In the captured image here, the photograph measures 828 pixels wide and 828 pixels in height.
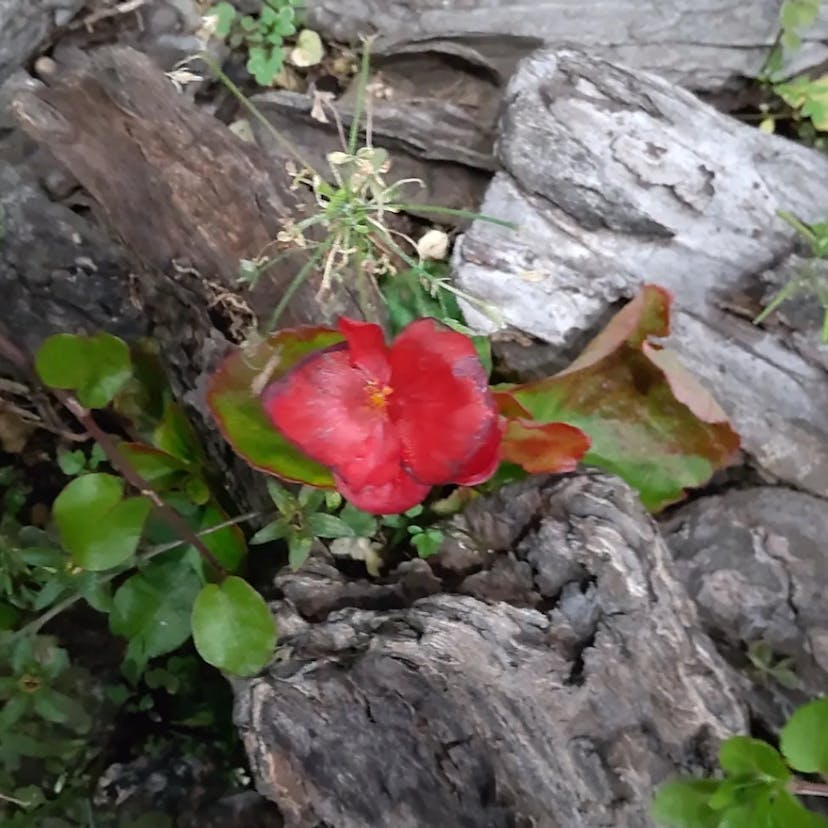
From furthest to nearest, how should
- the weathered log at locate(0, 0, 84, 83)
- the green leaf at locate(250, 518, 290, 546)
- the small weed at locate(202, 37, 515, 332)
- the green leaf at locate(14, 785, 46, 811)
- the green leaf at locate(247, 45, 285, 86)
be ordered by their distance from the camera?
the green leaf at locate(247, 45, 285, 86)
the weathered log at locate(0, 0, 84, 83)
the green leaf at locate(14, 785, 46, 811)
the green leaf at locate(250, 518, 290, 546)
the small weed at locate(202, 37, 515, 332)

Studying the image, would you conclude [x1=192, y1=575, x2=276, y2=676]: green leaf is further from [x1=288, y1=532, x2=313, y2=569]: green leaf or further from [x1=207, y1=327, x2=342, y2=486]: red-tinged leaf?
[x1=207, y1=327, x2=342, y2=486]: red-tinged leaf

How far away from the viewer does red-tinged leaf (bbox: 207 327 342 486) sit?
1192mm

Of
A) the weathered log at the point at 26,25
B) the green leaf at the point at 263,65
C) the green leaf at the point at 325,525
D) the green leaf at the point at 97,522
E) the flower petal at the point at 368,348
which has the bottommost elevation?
the green leaf at the point at 97,522

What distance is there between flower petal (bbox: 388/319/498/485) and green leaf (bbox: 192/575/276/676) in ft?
0.94

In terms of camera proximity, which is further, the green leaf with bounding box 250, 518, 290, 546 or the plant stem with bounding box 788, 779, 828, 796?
the green leaf with bounding box 250, 518, 290, 546

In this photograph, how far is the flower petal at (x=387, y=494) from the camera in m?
1.10

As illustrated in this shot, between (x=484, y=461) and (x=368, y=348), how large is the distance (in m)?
0.19

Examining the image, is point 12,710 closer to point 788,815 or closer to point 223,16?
point 788,815

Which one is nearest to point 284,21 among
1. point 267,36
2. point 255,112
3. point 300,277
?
point 267,36

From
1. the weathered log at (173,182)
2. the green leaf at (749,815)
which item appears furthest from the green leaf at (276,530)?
the green leaf at (749,815)

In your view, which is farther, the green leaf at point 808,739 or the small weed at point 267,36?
the small weed at point 267,36

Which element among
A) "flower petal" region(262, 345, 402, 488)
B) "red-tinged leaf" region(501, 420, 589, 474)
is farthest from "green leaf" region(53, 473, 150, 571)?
"red-tinged leaf" region(501, 420, 589, 474)

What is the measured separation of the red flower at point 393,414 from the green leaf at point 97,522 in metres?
0.31

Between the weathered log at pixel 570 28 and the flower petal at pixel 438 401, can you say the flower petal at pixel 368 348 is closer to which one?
the flower petal at pixel 438 401
